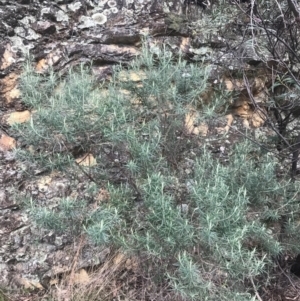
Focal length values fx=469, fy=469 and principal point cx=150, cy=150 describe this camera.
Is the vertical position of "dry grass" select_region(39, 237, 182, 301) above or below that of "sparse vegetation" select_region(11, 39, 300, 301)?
below

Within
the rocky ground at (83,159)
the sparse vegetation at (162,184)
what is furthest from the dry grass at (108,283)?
the sparse vegetation at (162,184)

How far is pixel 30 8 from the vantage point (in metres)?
3.37

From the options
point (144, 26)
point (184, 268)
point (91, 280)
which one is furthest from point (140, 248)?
point (144, 26)

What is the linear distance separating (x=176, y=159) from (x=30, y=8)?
5.21 feet

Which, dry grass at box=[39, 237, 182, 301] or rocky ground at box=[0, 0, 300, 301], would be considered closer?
dry grass at box=[39, 237, 182, 301]

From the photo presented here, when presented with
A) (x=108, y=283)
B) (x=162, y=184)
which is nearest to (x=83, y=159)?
(x=162, y=184)

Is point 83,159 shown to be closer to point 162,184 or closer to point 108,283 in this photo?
point 162,184

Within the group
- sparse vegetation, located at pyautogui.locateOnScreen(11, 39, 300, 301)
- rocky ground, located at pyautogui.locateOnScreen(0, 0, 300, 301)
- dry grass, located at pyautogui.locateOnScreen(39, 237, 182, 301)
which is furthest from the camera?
rocky ground, located at pyautogui.locateOnScreen(0, 0, 300, 301)

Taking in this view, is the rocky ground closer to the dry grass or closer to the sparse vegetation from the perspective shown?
the dry grass

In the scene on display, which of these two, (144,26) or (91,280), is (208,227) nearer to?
(91,280)

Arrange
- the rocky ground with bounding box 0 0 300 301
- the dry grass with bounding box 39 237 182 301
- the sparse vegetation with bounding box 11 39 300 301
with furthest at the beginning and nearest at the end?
the rocky ground with bounding box 0 0 300 301, the dry grass with bounding box 39 237 182 301, the sparse vegetation with bounding box 11 39 300 301

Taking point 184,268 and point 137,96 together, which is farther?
point 137,96

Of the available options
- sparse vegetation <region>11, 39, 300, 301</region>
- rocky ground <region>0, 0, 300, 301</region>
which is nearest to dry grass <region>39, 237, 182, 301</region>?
rocky ground <region>0, 0, 300, 301</region>

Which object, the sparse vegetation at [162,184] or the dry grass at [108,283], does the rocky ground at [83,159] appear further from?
the sparse vegetation at [162,184]
